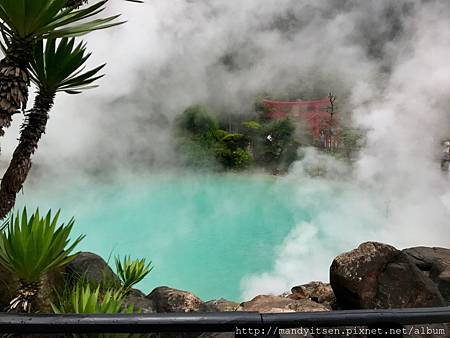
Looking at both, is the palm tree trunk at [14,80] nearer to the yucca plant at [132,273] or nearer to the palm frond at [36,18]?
the palm frond at [36,18]

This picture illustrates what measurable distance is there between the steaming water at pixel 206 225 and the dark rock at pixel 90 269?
193 inches

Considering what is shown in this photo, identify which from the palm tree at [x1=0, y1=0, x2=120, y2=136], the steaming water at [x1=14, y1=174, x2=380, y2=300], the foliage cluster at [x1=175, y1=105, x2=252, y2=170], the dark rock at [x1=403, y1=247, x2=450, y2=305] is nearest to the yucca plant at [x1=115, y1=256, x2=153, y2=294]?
the palm tree at [x1=0, y1=0, x2=120, y2=136]

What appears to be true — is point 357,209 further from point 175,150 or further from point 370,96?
point 175,150

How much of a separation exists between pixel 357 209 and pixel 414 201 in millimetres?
2418

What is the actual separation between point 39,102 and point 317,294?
14.0 feet

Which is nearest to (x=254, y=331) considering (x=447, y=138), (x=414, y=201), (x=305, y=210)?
(x=305, y=210)

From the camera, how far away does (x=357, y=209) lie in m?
13.0

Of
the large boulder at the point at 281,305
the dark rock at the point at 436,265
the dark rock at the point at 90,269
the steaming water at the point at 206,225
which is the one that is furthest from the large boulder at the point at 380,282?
the steaming water at the point at 206,225

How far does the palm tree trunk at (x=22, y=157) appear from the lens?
5.76ft

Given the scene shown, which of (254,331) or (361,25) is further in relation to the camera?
(361,25)

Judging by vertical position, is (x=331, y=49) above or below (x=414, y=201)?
above

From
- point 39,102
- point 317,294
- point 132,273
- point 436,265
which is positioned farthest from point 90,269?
point 436,265

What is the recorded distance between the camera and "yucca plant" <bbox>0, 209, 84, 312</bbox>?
1.49m

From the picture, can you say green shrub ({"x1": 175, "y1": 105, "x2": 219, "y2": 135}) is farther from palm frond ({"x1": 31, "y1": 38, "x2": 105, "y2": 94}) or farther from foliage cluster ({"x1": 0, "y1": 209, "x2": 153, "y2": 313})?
foliage cluster ({"x1": 0, "y1": 209, "x2": 153, "y2": 313})
